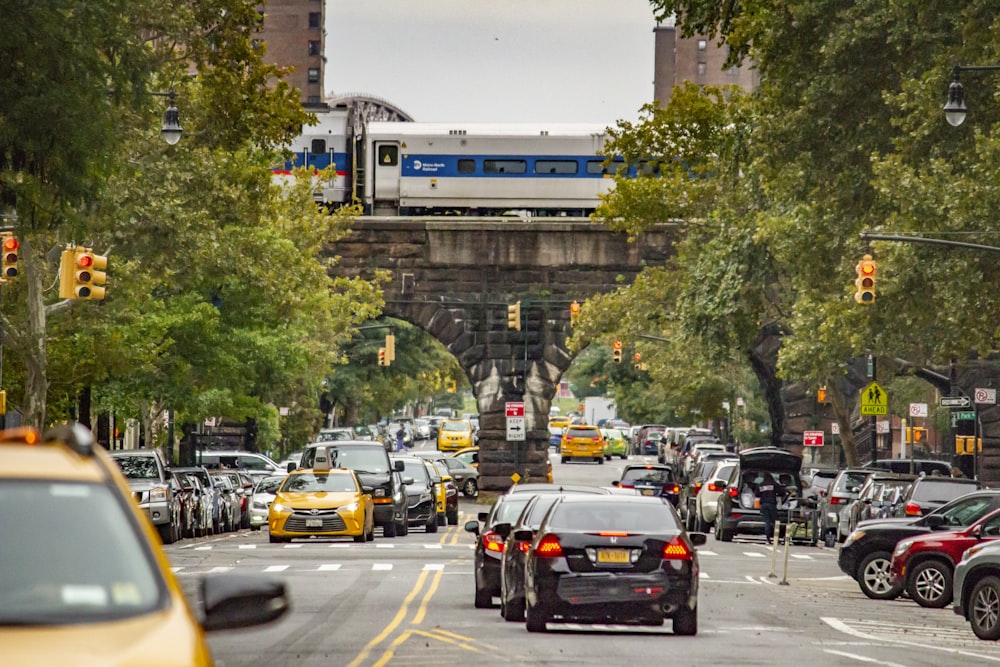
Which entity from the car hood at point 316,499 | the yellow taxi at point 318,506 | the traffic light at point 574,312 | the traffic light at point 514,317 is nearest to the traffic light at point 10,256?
the yellow taxi at point 318,506

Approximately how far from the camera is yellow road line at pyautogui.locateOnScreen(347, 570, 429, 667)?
14.2 meters

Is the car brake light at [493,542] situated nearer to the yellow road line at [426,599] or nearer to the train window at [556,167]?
the yellow road line at [426,599]

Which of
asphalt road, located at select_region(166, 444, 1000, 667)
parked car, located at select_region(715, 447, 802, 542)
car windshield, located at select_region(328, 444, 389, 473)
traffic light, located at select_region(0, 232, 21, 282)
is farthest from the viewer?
parked car, located at select_region(715, 447, 802, 542)

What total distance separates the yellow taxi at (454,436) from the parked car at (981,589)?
69.8 metres

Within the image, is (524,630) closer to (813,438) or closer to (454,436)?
(813,438)

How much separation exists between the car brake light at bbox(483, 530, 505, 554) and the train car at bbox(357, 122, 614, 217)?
39.2 metres

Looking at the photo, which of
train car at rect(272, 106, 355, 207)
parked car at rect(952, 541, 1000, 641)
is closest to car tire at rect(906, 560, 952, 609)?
parked car at rect(952, 541, 1000, 641)

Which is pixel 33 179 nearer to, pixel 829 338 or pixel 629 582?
pixel 629 582

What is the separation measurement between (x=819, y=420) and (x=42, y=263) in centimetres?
3500

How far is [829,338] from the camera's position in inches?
1465

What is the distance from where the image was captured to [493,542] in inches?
767

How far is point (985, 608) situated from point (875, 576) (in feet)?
17.6

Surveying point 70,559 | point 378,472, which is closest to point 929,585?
point 378,472

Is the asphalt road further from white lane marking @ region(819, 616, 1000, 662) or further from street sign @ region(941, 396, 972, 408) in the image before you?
street sign @ region(941, 396, 972, 408)
